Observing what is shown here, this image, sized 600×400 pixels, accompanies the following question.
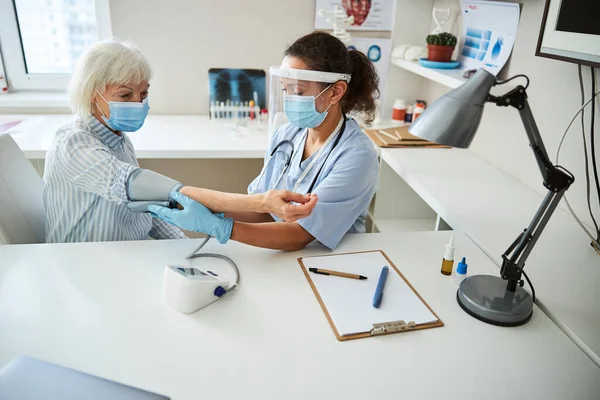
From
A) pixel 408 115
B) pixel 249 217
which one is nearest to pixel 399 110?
pixel 408 115

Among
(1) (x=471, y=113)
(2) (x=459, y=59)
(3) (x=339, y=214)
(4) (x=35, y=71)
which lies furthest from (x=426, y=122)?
(4) (x=35, y=71)

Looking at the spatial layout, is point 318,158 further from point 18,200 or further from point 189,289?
point 18,200

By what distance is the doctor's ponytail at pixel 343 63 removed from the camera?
4.78 feet

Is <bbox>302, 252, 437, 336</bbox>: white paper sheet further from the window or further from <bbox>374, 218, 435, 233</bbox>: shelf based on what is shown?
Answer: the window

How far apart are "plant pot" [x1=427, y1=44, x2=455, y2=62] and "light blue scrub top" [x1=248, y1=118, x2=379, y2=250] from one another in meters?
0.91

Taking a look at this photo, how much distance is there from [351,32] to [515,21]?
105 centimetres

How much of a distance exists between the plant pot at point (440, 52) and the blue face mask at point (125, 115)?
143 centimetres

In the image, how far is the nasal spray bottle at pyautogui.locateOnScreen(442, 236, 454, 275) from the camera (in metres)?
1.19

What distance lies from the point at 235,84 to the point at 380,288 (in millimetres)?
1891

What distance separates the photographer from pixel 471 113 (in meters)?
0.92

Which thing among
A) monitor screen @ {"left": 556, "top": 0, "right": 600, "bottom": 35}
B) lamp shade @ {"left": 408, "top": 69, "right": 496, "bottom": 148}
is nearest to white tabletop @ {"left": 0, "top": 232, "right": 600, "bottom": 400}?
lamp shade @ {"left": 408, "top": 69, "right": 496, "bottom": 148}

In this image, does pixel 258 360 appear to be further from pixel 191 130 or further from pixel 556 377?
pixel 191 130

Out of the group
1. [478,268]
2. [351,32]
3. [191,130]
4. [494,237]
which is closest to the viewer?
[478,268]

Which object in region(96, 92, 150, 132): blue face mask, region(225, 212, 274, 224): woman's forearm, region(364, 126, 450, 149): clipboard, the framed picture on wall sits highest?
the framed picture on wall
